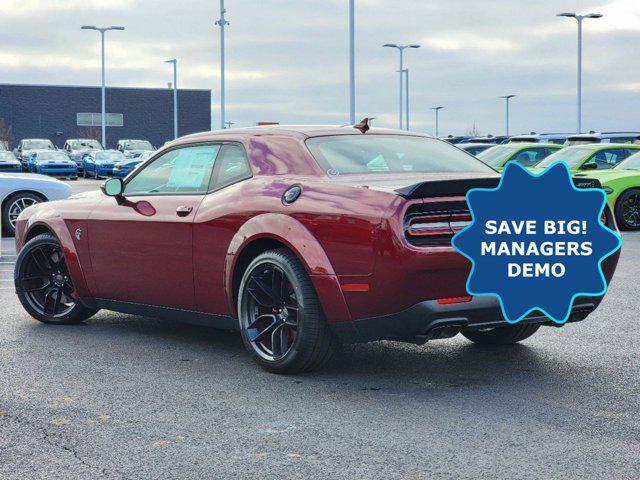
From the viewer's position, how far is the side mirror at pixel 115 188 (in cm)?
783

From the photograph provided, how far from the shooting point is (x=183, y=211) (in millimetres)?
7246

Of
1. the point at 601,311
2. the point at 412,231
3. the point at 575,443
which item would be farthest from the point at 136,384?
the point at 601,311

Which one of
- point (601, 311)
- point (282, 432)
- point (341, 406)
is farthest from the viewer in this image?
point (601, 311)

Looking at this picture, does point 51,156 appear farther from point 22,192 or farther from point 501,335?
point 501,335

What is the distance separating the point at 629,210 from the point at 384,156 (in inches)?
550

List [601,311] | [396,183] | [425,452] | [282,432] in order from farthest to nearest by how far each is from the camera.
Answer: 1. [601,311]
2. [396,183]
3. [282,432]
4. [425,452]

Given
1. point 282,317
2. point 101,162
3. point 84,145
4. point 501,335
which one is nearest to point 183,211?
point 282,317

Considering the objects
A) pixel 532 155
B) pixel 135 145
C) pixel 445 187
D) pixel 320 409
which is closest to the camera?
pixel 320 409

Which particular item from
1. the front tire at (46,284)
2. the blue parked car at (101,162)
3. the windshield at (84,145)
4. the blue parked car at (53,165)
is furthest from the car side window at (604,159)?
the windshield at (84,145)

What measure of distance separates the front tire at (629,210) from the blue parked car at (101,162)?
1265 inches

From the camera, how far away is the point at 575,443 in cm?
498

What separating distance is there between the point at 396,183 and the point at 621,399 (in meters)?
1.71

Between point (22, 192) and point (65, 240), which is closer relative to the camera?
point (65, 240)

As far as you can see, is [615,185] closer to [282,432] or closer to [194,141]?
[194,141]
